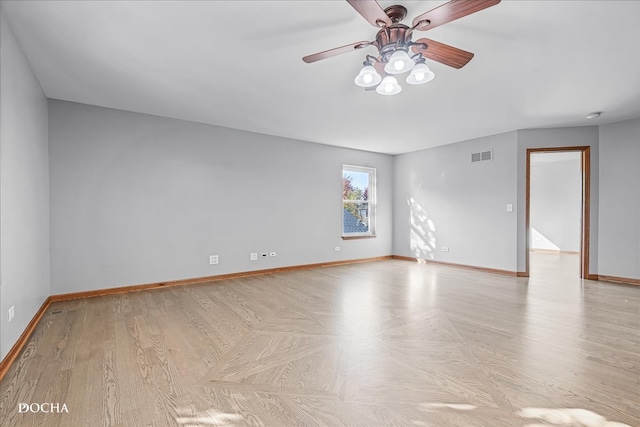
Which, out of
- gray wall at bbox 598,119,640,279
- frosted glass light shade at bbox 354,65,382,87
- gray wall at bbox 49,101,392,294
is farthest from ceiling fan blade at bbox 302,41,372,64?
gray wall at bbox 598,119,640,279

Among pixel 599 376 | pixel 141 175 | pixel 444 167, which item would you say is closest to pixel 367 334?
pixel 599 376

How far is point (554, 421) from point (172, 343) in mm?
2548

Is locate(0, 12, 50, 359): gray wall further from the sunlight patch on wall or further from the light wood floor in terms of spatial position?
the sunlight patch on wall

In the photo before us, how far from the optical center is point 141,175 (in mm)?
4078

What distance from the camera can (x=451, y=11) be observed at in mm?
1674

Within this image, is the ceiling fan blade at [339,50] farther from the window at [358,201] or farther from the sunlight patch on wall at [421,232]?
the sunlight patch on wall at [421,232]

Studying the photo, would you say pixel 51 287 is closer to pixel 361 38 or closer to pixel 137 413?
pixel 137 413

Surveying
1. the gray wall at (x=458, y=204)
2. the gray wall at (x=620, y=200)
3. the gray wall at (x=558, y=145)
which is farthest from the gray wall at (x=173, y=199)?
the gray wall at (x=620, y=200)

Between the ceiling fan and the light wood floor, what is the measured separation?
6.90ft

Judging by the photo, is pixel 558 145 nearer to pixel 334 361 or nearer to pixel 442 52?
pixel 442 52

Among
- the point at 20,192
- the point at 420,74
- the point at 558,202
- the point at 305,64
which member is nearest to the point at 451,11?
the point at 420,74

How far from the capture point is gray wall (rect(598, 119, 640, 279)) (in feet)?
14.3

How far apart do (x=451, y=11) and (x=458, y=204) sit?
4676 mm

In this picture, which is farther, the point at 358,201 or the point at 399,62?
the point at 358,201
